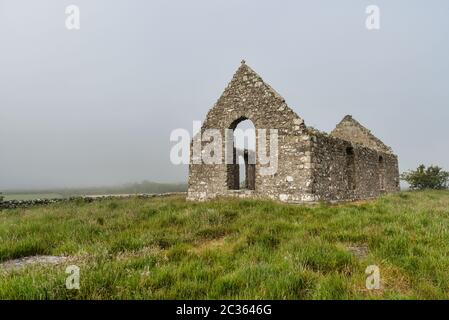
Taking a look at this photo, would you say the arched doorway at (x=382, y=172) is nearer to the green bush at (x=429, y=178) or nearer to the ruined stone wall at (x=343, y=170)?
the ruined stone wall at (x=343, y=170)

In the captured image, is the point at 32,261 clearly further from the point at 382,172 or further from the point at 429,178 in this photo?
the point at 429,178

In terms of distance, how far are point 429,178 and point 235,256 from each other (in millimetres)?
37506

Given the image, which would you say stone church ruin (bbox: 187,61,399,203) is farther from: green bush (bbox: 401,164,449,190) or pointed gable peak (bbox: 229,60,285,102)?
green bush (bbox: 401,164,449,190)

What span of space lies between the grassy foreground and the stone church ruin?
344 cm

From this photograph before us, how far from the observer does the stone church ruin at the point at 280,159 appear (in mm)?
12422

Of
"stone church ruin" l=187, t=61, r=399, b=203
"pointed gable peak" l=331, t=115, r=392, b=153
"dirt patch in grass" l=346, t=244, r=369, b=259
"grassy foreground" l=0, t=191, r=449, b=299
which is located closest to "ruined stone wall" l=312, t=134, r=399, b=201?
"stone church ruin" l=187, t=61, r=399, b=203

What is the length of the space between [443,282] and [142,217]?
297 inches

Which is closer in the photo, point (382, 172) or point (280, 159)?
point (280, 159)

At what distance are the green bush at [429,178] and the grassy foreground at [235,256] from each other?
31865 mm

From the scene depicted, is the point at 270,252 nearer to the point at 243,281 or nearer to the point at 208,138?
the point at 243,281

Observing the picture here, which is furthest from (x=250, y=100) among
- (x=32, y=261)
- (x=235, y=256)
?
(x=32, y=261)

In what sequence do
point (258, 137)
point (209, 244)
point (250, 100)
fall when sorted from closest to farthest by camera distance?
1. point (209, 244)
2. point (258, 137)
3. point (250, 100)

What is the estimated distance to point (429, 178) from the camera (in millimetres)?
35281

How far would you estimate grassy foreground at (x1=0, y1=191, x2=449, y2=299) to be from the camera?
13.0 feet
